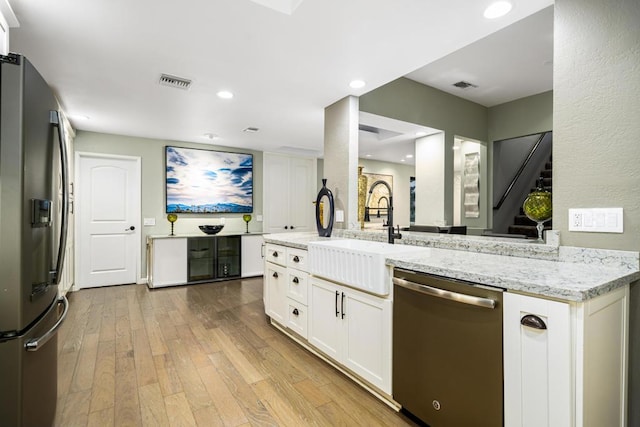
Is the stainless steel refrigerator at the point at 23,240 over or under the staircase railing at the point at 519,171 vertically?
under

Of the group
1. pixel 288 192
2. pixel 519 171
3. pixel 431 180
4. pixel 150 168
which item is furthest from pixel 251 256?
pixel 519 171

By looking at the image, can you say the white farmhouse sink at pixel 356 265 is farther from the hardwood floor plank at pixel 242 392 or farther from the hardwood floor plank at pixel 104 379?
the hardwood floor plank at pixel 104 379

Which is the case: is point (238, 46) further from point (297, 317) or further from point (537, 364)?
point (537, 364)

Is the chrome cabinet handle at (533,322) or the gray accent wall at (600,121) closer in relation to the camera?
the chrome cabinet handle at (533,322)

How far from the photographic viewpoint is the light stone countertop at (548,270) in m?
1.10

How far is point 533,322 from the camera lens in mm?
1135

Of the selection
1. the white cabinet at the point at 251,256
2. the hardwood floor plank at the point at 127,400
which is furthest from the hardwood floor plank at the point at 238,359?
the white cabinet at the point at 251,256

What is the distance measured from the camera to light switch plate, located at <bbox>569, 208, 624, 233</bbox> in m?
1.39

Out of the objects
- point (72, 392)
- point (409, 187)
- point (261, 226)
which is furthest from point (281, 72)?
point (409, 187)

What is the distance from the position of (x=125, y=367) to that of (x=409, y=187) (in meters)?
6.70

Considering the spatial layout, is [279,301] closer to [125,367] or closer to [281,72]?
[125,367]

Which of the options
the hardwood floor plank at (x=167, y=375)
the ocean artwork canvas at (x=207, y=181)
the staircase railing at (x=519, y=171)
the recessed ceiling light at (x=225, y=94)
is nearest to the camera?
the hardwood floor plank at (x=167, y=375)

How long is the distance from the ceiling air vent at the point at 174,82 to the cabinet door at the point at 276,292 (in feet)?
6.10

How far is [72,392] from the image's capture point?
1963 millimetres
